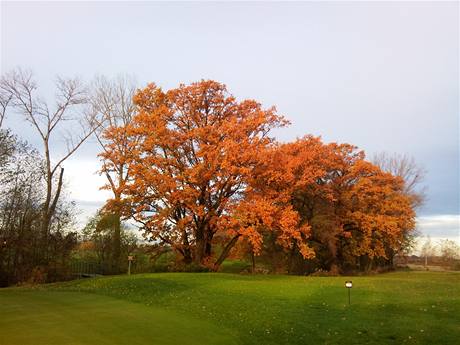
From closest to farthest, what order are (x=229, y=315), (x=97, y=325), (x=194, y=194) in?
(x=97, y=325) → (x=229, y=315) → (x=194, y=194)

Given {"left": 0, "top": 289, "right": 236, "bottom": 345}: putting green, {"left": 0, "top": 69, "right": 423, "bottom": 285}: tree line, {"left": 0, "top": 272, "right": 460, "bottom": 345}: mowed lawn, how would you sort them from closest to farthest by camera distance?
{"left": 0, "top": 289, "right": 236, "bottom": 345}: putting green, {"left": 0, "top": 272, "right": 460, "bottom": 345}: mowed lawn, {"left": 0, "top": 69, "right": 423, "bottom": 285}: tree line

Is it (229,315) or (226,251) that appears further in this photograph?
(226,251)

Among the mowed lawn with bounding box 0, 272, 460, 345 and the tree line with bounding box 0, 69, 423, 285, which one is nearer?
the mowed lawn with bounding box 0, 272, 460, 345

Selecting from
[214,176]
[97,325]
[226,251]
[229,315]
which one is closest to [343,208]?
[226,251]

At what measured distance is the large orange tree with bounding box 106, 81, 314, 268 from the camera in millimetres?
27141

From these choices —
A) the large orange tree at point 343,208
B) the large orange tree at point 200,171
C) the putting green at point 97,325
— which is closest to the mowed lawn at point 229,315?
the putting green at point 97,325

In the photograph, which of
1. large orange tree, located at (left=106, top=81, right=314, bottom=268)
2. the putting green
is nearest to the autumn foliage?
large orange tree, located at (left=106, top=81, right=314, bottom=268)

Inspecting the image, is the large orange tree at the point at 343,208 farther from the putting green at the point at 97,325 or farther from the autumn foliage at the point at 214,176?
the putting green at the point at 97,325

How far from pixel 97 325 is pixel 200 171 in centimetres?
1729

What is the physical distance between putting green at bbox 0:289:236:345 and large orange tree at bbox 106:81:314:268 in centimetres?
1296

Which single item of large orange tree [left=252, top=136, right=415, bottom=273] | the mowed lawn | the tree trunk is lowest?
the mowed lawn

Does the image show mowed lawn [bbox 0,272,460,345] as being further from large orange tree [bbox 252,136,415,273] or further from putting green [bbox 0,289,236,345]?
large orange tree [bbox 252,136,415,273]

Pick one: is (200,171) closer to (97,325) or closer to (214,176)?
(214,176)

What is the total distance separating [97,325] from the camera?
10773mm
